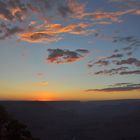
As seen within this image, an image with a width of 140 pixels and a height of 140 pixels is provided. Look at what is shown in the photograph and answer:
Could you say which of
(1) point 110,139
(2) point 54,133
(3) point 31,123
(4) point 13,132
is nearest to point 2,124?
(4) point 13,132

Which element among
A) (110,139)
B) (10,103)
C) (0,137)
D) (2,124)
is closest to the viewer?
(0,137)

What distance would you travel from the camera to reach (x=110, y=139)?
169625 millimetres

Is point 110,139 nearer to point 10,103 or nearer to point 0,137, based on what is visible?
point 10,103

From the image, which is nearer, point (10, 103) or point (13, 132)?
point (13, 132)

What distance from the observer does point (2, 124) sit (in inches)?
1000

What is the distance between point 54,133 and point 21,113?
27.0 m

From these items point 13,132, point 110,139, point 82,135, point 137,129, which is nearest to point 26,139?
point 13,132

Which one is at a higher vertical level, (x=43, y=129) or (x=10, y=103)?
(x=10, y=103)

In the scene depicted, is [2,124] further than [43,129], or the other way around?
[43,129]

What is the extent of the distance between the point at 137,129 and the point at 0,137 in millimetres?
175383

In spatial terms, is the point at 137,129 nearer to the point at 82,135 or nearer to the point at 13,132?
the point at 82,135

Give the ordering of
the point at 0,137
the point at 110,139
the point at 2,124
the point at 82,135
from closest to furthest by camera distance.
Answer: the point at 0,137 → the point at 2,124 → the point at 110,139 → the point at 82,135

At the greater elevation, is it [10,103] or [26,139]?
[10,103]

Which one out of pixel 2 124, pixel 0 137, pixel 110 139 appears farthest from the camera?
pixel 110 139
